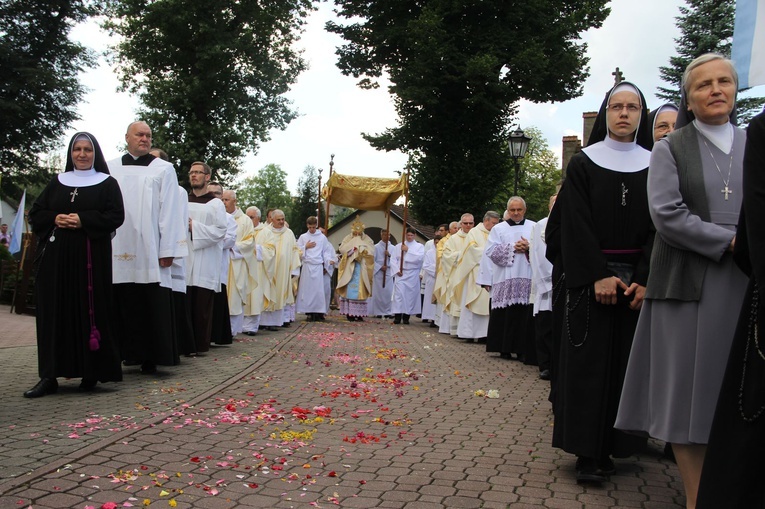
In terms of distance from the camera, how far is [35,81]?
101ft

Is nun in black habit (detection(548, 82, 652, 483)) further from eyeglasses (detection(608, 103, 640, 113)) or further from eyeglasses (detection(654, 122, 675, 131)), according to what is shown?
eyeglasses (detection(654, 122, 675, 131))

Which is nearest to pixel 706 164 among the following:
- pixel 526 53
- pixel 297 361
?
pixel 297 361

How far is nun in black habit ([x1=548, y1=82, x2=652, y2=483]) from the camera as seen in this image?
466 cm

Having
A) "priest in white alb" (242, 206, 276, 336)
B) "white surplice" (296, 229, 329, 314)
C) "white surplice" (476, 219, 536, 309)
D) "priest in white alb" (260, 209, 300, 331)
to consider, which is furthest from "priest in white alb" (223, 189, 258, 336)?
"white surplice" (296, 229, 329, 314)

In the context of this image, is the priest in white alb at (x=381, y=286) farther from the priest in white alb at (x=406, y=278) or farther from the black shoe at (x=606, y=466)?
the black shoe at (x=606, y=466)

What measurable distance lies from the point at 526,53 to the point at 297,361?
2153cm

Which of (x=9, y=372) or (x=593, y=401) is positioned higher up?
(x=593, y=401)

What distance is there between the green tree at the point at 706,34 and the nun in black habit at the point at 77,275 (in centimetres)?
2463

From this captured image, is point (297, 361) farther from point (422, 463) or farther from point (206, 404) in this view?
point (422, 463)

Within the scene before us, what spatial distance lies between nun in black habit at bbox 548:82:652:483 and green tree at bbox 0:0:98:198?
29.5 metres

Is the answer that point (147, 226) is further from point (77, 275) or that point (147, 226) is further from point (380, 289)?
point (380, 289)

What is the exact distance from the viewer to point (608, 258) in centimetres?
482

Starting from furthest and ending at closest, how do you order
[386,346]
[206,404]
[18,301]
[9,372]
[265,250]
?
[18,301] < [265,250] < [386,346] < [9,372] < [206,404]

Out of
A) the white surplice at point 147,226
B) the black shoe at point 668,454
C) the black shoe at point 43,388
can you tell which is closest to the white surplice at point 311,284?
the white surplice at point 147,226
